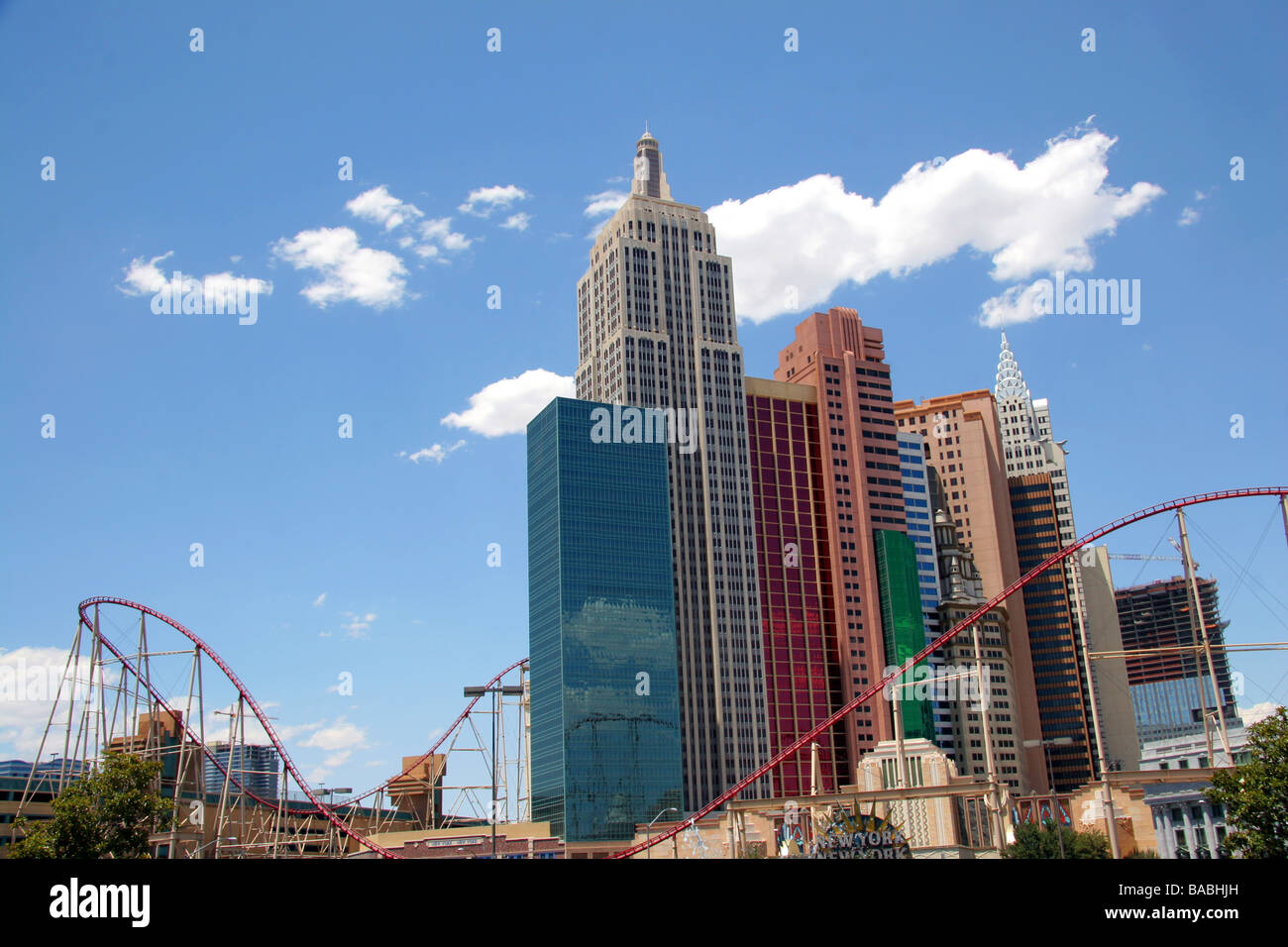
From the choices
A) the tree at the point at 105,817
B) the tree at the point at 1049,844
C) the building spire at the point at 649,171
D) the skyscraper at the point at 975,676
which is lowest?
the tree at the point at 1049,844

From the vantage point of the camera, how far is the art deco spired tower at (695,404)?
158 m

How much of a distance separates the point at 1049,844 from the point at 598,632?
7006 centimetres

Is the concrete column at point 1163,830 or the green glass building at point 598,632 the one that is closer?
the concrete column at point 1163,830

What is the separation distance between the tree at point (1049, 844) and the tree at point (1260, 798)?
2553 centimetres

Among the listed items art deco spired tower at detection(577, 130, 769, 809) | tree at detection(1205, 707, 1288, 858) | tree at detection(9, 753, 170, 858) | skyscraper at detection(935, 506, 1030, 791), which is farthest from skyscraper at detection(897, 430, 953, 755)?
tree at detection(9, 753, 170, 858)

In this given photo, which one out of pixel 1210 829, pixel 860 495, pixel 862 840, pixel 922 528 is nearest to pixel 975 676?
pixel 922 528

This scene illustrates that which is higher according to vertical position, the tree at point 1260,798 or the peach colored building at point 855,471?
the peach colored building at point 855,471

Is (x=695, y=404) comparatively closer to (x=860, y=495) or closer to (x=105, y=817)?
(x=860, y=495)

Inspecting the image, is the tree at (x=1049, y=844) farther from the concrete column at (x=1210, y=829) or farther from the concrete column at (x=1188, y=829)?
the concrete column at (x=1210, y=829)

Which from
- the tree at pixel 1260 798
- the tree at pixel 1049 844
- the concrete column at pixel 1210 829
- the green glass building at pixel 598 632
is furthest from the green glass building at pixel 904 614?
the tree at pixel 1260 798
